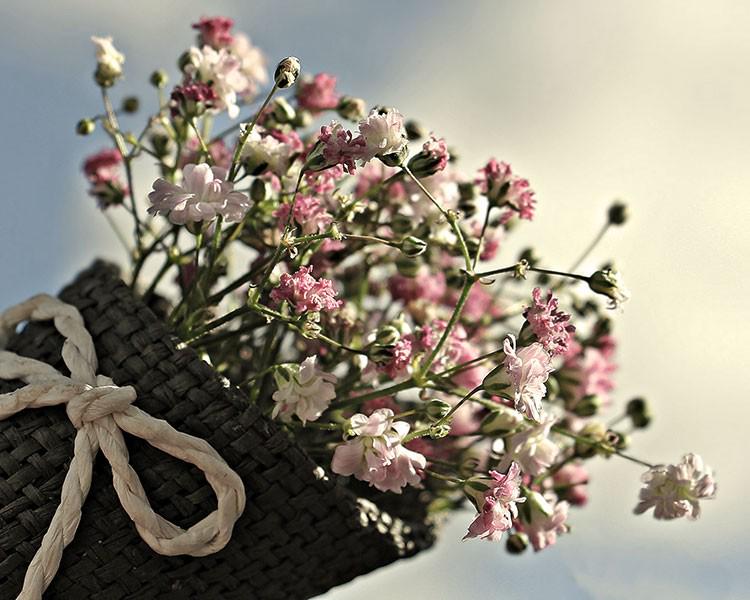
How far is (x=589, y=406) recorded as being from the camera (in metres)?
0.81

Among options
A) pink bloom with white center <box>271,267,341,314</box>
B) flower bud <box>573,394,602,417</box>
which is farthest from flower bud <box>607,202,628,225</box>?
pink bloom with white center <box>271,267,341,314</box>

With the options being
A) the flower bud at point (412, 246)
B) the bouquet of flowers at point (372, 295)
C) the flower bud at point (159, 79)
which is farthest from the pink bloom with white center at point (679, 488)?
the flower bud at point (159, 79)

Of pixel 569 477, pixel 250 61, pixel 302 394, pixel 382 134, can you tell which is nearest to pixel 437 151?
pixel 382 134

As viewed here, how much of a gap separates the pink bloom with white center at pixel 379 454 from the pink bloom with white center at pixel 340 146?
145mm

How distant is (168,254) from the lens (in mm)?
715

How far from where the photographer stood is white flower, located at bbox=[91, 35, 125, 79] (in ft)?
2.50

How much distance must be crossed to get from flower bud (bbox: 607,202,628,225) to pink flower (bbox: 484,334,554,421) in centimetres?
31

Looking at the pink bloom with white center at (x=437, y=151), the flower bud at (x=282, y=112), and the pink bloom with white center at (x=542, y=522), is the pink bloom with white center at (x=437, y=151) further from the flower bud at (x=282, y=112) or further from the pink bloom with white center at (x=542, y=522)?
the pink bloom with white center at (x=542, y=522)

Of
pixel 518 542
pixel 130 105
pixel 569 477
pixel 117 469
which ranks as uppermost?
pixel 130 105

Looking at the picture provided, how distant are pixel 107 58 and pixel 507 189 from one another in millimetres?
316

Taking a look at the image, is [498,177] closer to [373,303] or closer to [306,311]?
[306,311]

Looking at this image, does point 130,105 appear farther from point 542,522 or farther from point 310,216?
point 542,522

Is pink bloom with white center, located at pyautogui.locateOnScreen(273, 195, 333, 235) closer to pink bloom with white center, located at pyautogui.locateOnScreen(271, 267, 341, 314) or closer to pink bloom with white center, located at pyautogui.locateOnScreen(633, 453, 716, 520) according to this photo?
pink bloom with white center, located at pyautogui.locateOnScreen(271, 267, 341, 314)

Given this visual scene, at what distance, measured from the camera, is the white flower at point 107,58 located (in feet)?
Answer: 2.50
